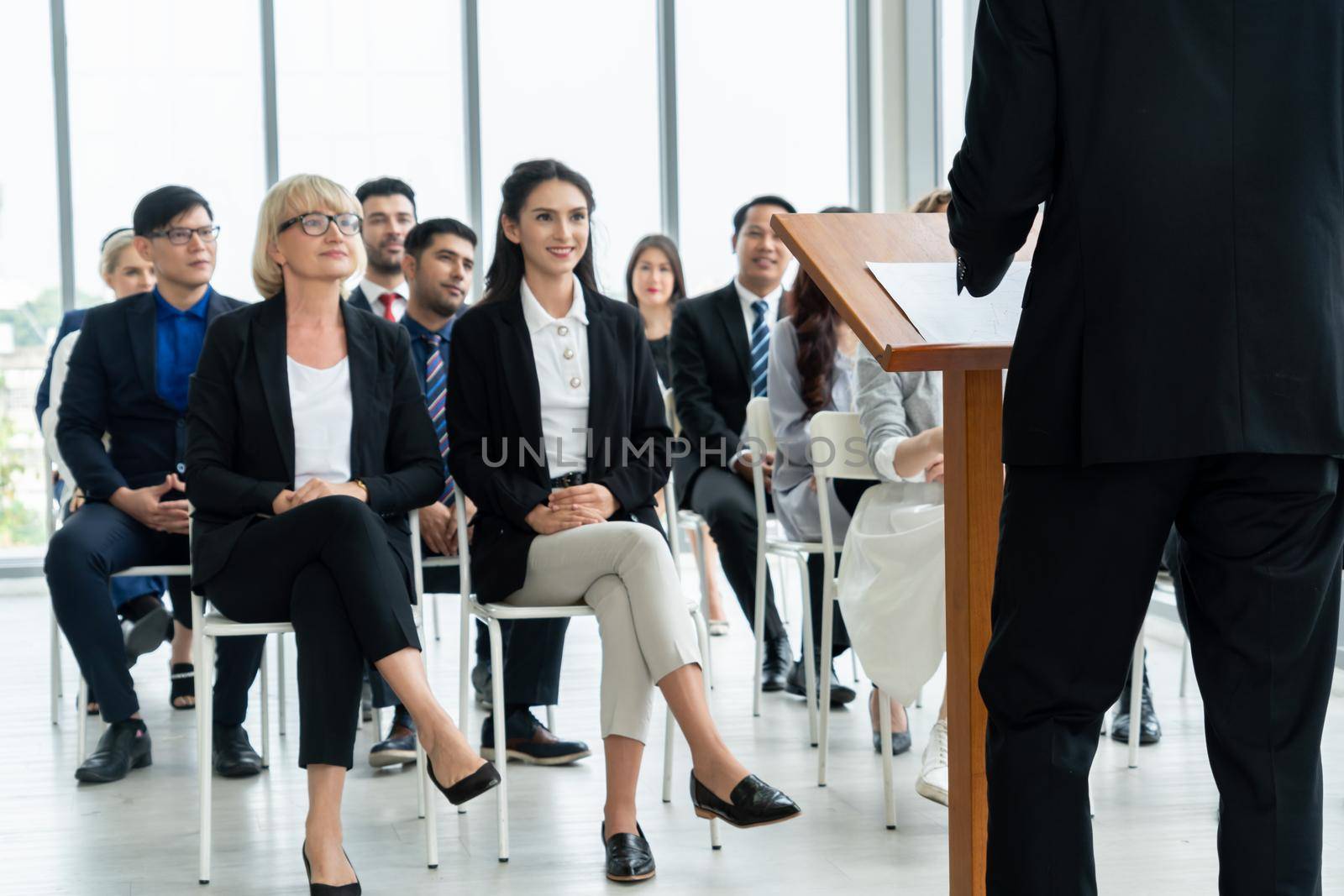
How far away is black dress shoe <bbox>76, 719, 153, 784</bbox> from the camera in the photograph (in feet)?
10.4

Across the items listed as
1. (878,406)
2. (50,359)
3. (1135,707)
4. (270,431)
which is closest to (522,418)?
(270,431)

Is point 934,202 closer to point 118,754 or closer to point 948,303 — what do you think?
point 948,303

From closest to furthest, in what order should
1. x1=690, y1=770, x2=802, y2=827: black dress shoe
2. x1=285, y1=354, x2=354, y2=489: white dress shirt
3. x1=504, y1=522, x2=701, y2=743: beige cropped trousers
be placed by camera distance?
x1=690, y1=770, x2=802, y2=827: black dress shoe < x1=504, y1=522, x2=701, y2=743: beige cropped trousers < x1=285, y1=354, x2=354, y2=489: white dress shirt

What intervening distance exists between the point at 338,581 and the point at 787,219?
1.13 meters

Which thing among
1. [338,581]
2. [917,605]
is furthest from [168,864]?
[917,605]

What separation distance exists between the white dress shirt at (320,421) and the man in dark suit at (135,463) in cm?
59

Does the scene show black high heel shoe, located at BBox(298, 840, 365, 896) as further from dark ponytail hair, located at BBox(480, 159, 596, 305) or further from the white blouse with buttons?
dark ponytail hair, located at BBox(480, 159, 596, 305)

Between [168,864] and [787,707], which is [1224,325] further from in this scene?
[787,707]

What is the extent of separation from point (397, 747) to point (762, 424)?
128cm

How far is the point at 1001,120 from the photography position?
1.48 metres

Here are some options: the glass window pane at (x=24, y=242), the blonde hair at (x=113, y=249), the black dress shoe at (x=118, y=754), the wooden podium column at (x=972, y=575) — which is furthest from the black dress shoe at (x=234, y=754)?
the glass window pane at (x=24, y=242)

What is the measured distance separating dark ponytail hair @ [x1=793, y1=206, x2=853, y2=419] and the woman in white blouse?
3.68 feet

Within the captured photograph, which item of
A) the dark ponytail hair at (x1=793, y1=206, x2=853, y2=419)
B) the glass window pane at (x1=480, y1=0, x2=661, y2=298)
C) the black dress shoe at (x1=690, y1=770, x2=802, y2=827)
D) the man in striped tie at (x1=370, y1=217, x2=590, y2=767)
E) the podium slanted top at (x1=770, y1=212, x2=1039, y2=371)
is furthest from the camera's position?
the glass window pane at (x1=480, y1=0, x2=661, y2=298)

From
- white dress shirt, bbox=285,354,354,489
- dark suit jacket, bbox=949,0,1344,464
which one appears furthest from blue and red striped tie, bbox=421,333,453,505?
dark suit jacket, bbox=949,0,1344,464
